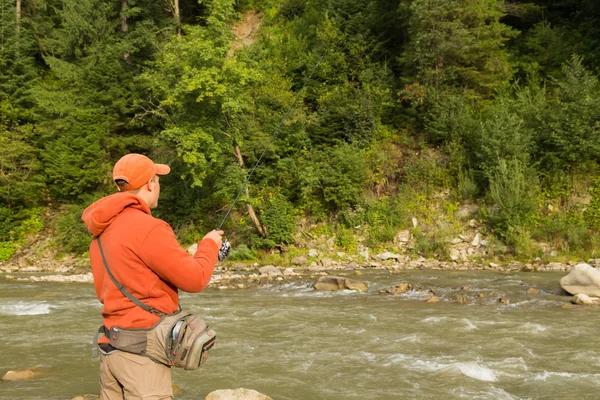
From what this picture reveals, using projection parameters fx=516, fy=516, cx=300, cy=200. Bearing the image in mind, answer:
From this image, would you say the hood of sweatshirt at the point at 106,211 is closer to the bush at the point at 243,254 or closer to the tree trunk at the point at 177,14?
the bush at the point at 243,254

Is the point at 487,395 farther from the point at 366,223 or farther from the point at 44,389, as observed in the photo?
the point at 366,223

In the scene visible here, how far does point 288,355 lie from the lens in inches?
284

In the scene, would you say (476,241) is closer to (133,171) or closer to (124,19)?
(133,171)

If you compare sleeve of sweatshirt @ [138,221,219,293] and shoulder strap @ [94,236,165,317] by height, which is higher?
sleeve of sweatshirt @ [138,221,219,293]

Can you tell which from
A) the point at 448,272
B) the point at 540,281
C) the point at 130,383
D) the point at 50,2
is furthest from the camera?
the point at 50,2

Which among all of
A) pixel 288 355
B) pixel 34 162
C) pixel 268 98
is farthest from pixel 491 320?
pixel 34 162

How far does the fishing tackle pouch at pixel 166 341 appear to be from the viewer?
260 centimetres

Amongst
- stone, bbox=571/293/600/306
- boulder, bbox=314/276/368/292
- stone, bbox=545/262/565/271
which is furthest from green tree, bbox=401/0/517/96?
stone, bbox=571/293/600/306

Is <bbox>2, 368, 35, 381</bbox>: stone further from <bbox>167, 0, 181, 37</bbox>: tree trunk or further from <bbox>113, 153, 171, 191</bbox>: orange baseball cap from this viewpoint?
<bbox>167, 0, 181, 37</bbox>: tree trunk

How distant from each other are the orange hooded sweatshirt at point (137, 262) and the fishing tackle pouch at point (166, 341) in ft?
0.14

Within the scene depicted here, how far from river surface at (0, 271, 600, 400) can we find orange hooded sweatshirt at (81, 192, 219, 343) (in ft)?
11.0

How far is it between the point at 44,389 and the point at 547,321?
25.1 feet

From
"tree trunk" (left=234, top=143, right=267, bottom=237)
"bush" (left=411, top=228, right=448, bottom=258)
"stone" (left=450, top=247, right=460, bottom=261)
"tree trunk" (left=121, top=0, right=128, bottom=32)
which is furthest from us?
"tree trunk" (left=121, top=0, right=128, bottom=32)

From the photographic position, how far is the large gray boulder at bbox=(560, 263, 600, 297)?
10516mm
